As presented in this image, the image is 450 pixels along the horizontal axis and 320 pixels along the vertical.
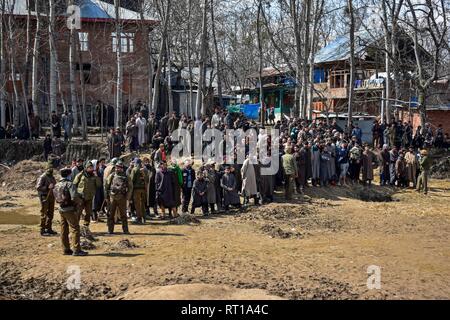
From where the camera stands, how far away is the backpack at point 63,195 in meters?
11.6

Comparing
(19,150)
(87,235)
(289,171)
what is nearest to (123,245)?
(87,235)

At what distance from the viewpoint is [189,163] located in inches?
680

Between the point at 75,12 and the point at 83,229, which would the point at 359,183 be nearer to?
the point at 83,229

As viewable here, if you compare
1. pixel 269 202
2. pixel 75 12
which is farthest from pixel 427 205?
pixel 75 12

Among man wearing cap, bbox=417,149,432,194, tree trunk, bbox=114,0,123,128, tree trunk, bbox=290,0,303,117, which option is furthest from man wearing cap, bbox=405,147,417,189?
tree trunk, bbox=114,0,123,128

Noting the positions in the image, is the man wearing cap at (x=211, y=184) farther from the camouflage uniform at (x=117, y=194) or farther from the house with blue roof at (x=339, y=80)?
the house with blue roof at (x=339, y=80)

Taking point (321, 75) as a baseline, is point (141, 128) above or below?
Result: below

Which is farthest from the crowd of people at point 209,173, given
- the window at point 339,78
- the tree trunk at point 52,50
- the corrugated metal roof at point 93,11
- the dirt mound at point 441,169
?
the window at point 339,78

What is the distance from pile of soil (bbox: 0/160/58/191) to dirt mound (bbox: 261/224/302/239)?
438 inches

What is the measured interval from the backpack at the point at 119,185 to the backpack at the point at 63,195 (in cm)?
214

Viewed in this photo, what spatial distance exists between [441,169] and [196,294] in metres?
20.4

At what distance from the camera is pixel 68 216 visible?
11734 mm

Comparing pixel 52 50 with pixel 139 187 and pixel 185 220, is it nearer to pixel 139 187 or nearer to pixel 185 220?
pixel 139 187

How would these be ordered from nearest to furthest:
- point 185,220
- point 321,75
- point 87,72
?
1. point 185,220
2. point 87,72
3. point 321,75
